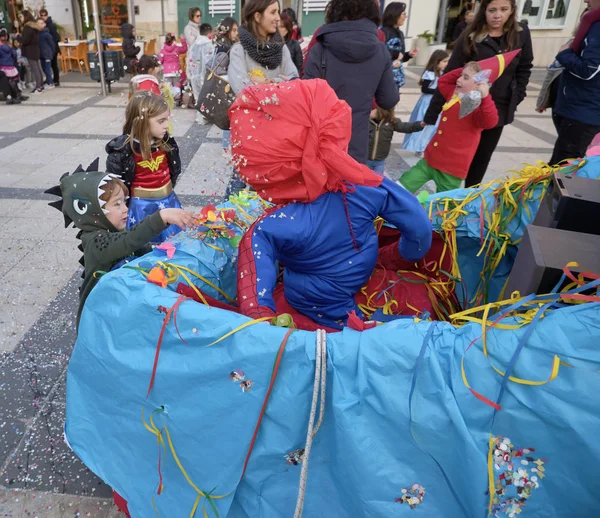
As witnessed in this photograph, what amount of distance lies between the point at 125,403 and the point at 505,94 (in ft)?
10.4

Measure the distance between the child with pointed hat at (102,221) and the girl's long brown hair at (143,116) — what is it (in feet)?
2.60

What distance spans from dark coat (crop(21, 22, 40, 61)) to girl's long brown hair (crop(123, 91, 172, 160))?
25.7ft

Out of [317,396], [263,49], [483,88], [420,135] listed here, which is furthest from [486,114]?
[420,135]

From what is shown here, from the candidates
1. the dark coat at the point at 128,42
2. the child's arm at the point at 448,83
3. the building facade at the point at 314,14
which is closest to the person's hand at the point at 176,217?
the child's arm at the point at 448,83

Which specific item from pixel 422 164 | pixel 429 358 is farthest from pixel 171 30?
pixel 429 358

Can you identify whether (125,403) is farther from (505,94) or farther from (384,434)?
(505,94)

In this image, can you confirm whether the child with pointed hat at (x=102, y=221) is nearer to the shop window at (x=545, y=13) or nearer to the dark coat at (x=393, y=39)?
the dark coat at (x=393, y=39)

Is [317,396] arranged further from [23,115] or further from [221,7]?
[221,7]

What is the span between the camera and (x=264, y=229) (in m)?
1.43

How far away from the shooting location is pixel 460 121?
120 inches

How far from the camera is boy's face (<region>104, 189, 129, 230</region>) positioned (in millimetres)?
1861

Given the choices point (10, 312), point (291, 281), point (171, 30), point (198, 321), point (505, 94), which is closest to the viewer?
point (198, 321)

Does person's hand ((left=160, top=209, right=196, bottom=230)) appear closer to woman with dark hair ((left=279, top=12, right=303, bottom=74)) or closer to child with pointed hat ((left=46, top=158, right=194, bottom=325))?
child with pointed hat ((left=46, top=158, right=194, bottom=325))

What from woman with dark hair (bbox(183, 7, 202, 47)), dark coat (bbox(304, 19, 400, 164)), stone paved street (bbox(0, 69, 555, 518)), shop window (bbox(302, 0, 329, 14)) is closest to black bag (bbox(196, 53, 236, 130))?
dark coat (bbox(304, 19, 400, 164))
